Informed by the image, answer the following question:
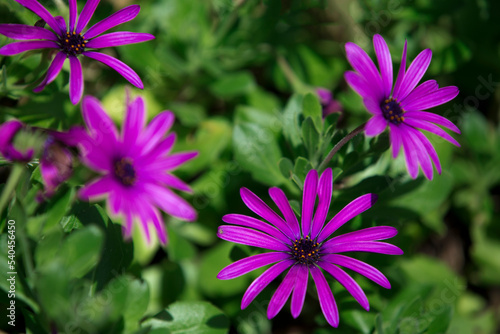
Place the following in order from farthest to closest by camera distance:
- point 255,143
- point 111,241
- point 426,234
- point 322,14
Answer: point 322,14 → point 426,234 → point 255,143 → point 111,241

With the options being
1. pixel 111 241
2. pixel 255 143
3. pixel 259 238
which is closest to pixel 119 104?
pixel 255 143

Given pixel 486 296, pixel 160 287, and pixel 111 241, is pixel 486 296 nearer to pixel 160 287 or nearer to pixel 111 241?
A: pixel 160 287

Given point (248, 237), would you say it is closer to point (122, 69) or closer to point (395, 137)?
point (395, 137)

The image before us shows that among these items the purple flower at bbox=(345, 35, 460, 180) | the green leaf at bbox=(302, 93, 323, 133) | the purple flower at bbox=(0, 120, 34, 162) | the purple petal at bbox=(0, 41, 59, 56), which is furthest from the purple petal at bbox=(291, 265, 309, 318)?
the purple petal at bbox=(0, 41, 59, 56)

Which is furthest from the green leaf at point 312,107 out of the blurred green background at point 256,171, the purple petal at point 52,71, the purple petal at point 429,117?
the purple petal at point 52,71

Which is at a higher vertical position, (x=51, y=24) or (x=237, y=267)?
(x=51, y=24)

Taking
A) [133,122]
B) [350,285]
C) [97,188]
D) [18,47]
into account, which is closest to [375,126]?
[350,285]
